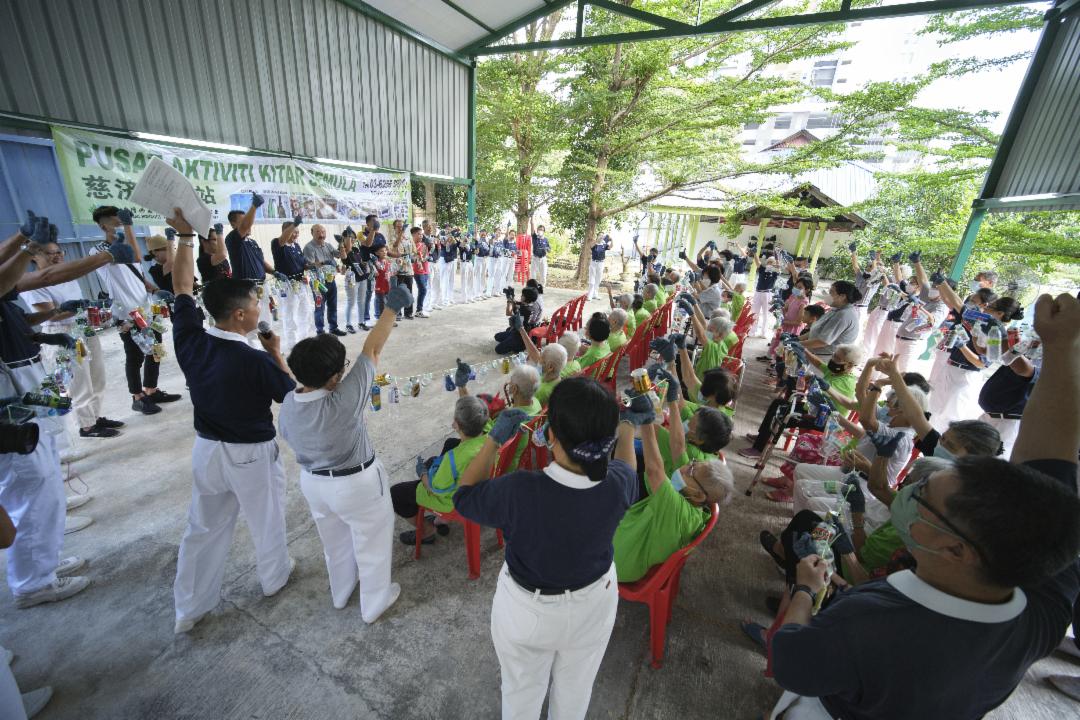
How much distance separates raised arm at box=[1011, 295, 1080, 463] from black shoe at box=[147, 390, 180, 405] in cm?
691

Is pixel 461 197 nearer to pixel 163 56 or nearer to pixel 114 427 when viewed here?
pixel 163 56

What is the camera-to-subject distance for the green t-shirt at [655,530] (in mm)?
2135

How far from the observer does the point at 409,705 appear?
211cm

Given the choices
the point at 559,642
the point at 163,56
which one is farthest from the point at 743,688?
the point at 163,56

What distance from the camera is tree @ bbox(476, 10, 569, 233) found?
45.5 feet

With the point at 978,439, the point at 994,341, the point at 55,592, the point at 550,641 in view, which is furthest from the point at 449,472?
the point at 994,341

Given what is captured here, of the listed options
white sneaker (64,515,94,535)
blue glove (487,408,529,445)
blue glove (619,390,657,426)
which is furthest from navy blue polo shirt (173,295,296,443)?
white sneaker (64,515,94,535)

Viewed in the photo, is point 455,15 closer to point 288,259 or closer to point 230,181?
point 230,181

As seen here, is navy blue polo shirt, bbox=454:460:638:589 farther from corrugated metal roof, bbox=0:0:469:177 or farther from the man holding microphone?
corrugated metal roof, bbox=0:0:469:177

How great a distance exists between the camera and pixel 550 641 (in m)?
1.49

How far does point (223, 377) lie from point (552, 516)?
187 cm

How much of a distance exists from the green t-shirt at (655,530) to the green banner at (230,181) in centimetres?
660

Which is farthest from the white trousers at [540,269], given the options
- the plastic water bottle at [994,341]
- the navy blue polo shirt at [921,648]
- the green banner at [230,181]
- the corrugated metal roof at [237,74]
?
the navy blue polo shirt at [921,648]

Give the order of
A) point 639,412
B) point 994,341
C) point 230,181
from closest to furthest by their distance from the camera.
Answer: point 639,412 < point 994,341 < point 230,181
